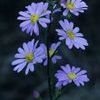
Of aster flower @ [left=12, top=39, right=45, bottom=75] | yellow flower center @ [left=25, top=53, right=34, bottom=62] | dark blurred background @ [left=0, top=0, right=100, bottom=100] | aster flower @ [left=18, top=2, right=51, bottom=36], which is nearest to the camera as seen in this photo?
aster flower @ [left=18, top=2, right=51, bottom=36]

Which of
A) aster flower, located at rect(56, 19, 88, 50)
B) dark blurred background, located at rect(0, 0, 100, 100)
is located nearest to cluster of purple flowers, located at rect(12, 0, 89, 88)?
aster flower, located at rect(56, 19, 88, 50)

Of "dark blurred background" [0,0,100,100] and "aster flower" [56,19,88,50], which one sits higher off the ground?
"aster flower" [56,19,88,50]

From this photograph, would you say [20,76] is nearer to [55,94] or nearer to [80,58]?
[80,58]

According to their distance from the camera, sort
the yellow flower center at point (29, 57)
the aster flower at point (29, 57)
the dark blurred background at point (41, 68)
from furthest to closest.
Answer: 1. the dark blurred background at point (41, 68)
2. the yellow flower center at point (29, 57)
3. the aster flower at point (29, 57)

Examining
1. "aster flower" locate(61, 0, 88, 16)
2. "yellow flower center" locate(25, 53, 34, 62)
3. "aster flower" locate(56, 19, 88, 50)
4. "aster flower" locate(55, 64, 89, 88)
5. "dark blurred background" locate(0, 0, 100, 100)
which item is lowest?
"dark blurred background" locate(0, 0, 100, 100)

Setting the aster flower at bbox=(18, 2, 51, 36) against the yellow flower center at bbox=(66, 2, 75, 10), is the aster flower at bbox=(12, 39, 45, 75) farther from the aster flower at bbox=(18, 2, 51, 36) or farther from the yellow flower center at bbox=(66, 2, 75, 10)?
the yellow flower center at bbox=(66, 2, 75, 10)

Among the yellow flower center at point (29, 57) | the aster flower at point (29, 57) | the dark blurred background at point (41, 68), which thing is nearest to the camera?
the aster flower at point (29, 57)

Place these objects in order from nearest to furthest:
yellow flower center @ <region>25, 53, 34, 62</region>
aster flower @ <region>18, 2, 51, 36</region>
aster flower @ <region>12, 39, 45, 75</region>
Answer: aster flower @ <region>18, 2, 51, 36</region>, aster flower @ <region>12, 39, 45, 75</region>, yellow flower center @ <region>25, 53, 34, 62</region>

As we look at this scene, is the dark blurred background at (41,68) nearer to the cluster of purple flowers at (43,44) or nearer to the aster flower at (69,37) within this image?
the cluster of purple flowers at (43,44)

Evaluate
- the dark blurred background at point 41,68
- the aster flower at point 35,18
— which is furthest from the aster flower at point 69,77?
the dark blurred background at point 41,68
